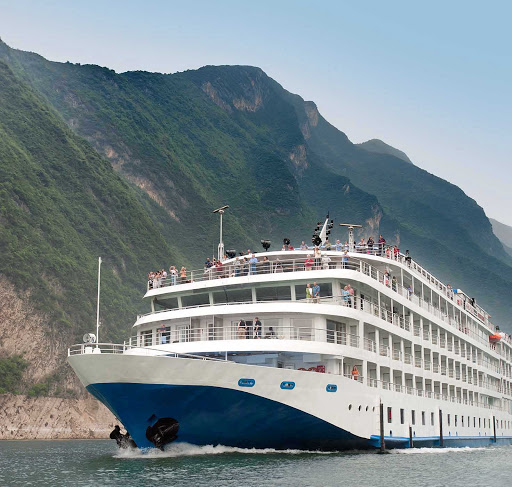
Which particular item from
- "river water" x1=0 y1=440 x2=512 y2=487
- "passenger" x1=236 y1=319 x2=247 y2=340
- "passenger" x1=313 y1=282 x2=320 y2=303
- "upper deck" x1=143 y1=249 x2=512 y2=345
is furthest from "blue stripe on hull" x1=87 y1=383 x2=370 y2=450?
"upper deck" x1=143 y1=249 x2=512 y2=345

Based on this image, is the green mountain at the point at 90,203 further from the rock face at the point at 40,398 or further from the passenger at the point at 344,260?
the passenger at the point at 344,260


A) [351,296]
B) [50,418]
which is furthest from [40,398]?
[351,296]

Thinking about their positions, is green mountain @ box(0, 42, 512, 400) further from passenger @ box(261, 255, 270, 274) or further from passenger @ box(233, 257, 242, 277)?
passenger @ box(261, 255, 270, 274)

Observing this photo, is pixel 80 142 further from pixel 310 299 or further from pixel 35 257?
pixel 310 299

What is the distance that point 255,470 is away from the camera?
79.9 ft

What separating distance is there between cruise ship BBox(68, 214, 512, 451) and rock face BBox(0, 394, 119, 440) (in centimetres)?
4904

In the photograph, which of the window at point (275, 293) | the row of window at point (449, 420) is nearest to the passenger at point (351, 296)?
the window at point (275, 293)

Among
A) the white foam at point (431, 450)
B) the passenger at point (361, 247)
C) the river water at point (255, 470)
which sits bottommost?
the river water at point (255, 470)

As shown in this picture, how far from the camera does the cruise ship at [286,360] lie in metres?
26.8

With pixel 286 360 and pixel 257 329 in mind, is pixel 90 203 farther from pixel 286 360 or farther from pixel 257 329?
pixel 257 329

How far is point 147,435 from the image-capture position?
27.8 meters

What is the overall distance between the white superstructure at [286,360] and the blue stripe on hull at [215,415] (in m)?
0.05

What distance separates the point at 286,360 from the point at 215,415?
14.5 ft

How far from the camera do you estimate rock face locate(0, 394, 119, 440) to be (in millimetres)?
77750
